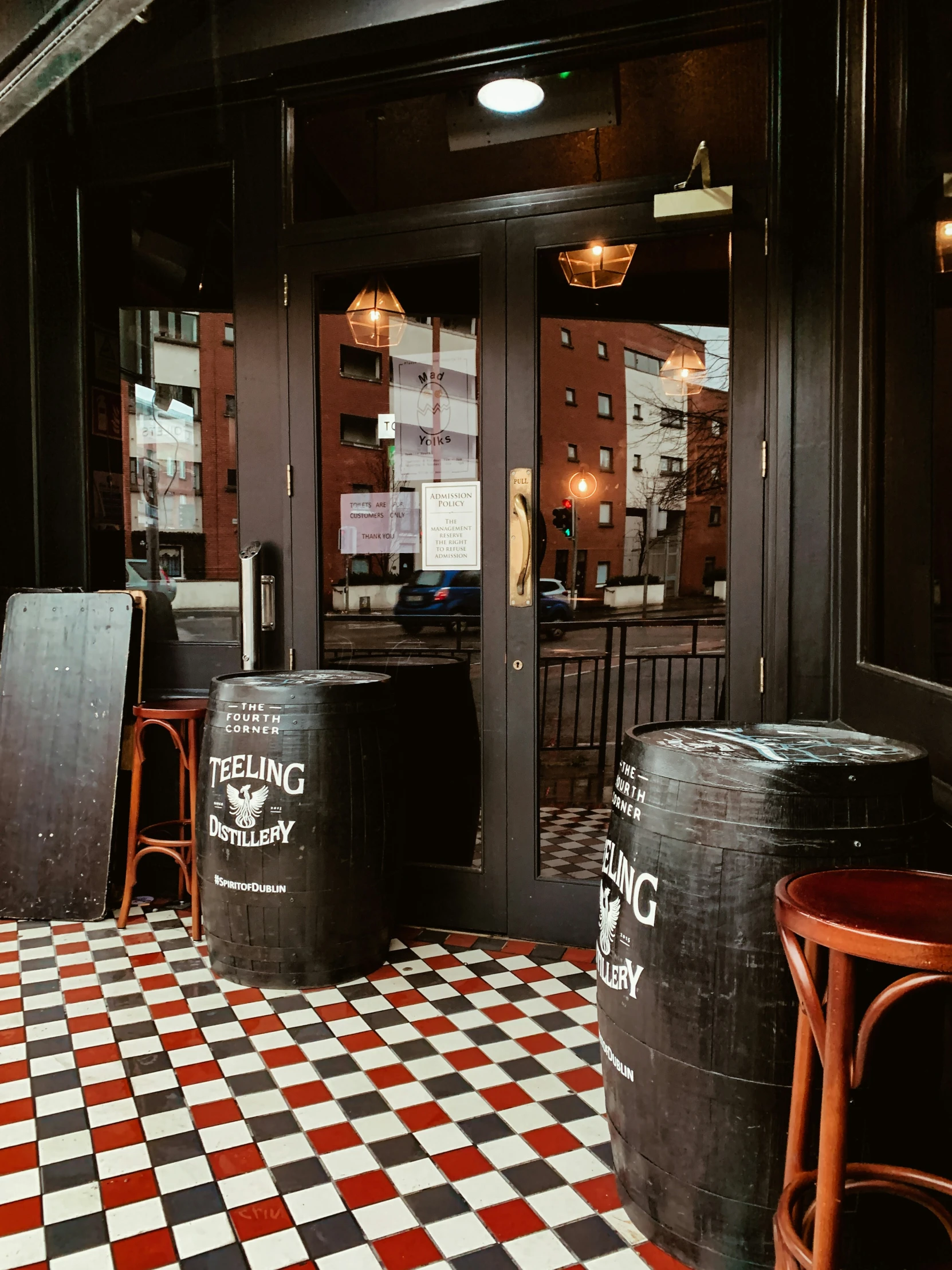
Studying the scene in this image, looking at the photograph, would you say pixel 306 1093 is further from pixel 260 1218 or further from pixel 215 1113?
pixel 260 1218

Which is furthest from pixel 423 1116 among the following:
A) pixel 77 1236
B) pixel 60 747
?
pixel 60 747

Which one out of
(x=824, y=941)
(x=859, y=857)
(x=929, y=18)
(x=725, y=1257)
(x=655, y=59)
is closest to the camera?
(x=824, y=941)

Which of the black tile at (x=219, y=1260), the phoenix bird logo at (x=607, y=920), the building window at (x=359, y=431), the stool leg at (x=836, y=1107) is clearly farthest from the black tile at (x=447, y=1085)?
the building window at (x=359, y=431)

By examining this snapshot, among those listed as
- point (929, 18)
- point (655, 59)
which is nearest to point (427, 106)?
point (655, 59)

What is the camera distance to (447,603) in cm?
328

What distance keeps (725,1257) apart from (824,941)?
75cm

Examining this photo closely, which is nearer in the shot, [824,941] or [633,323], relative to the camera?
[824,941]

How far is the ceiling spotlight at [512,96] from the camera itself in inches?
122

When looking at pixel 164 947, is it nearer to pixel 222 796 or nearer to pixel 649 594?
pixel 222 796

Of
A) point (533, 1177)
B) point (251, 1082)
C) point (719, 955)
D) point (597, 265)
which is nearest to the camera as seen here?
point (719, 955)

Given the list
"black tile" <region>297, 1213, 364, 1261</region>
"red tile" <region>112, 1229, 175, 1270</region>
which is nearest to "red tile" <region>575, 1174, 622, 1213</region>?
"black tile" <region>297, 1213, 364, 1261</region>

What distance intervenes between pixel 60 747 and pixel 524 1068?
83.3 inches

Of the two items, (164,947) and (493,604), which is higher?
(493,604)

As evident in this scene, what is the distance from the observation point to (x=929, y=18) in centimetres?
202
